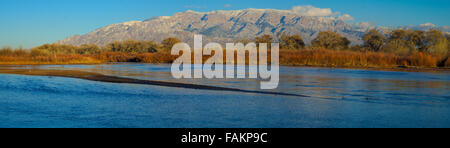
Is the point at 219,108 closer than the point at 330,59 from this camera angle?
Yes

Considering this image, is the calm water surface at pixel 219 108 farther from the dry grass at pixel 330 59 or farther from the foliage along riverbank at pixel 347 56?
the foliage along riverbank at pixel 347 56

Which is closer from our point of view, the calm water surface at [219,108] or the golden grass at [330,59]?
the calm water surface at [219,108]

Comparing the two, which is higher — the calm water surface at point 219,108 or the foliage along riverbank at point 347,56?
the foliage along riverbank at point 347,56

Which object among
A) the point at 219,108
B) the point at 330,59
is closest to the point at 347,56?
the point at 330,59

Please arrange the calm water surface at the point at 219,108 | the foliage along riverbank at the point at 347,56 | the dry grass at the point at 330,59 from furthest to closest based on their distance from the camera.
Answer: the foliage along riverbank at the point at 347,56 < the dry grass at the point at 330,59 < the calm water surface at the point at 219,108

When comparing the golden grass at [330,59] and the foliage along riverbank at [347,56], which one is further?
the foliage along riverbank at [347,56]

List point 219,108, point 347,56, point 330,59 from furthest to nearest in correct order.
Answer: point 330,59
point 347,56
point 219,108

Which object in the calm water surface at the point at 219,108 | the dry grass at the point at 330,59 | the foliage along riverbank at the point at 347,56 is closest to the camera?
the calm water surface at the point at 219,108

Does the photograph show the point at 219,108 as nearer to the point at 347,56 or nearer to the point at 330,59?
the point at 330,59

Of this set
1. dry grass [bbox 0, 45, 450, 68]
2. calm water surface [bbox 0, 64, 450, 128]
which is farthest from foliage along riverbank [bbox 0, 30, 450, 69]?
calm water surface [bbox 0, 64, 450, 128]

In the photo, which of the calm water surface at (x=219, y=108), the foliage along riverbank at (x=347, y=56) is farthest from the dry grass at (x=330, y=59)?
the calm water surface at (x=219, y=108)
